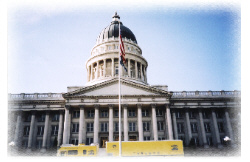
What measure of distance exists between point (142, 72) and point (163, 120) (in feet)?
66.6

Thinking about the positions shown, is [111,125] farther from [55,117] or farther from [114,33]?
[114,33]

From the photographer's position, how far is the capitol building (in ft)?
131

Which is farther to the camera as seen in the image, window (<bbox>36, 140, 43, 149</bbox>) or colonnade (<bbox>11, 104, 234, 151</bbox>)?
window (<bbox>36, 140, 43, 149</bbox>)

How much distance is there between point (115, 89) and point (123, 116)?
578cm

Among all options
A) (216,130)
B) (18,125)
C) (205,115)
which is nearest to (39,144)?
(18,125)

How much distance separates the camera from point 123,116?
1624 inches

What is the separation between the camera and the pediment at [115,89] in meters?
41.0

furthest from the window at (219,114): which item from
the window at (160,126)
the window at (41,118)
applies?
the window at (41,118)

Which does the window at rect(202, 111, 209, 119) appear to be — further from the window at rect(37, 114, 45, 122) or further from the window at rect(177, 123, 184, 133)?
the window at rect(37, 114, 45, 122)

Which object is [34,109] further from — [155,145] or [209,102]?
[209,102]

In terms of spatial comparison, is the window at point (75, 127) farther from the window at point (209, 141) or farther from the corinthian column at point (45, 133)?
the window at point (209, 141)

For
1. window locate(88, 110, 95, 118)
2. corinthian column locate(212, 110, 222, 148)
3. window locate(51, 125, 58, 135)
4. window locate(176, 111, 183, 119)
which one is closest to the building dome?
window locate(88, 110, 95, 118)
